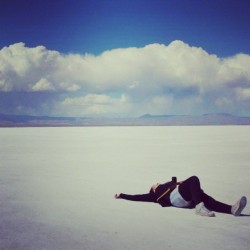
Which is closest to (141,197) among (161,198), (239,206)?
(161,198)

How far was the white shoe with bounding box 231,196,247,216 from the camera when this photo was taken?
19.3 ft

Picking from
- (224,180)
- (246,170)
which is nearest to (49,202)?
(224,180)

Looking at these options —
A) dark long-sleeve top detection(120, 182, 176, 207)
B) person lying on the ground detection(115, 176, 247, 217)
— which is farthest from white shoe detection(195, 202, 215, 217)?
dark long-sleeve top detection(120, 182, 176, 207)

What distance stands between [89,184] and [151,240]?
478cm

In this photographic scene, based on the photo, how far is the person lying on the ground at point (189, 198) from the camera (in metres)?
6.02

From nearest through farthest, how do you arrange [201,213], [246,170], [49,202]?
[201,213], [49,202], [246,170]

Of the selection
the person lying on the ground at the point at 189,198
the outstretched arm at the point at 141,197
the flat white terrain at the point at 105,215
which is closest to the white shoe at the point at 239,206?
the person lying on the ground at the point at 189,198

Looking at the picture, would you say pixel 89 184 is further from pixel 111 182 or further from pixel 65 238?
pixel 65 238

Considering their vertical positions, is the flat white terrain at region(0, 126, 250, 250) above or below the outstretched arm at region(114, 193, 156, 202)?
below

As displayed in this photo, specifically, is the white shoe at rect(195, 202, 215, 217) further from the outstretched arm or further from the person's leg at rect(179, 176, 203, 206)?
the outstretched arm

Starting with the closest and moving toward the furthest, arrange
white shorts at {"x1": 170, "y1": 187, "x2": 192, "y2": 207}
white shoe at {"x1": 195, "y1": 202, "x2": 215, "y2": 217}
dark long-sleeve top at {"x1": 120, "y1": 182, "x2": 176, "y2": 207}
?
1. white shoe at {"x1": 195, "y1": 202, "x2": 215, "y2": 217}
2. white shorts at {"x1": 170, "y1": 187, "x2": 192, "y2": 207}
3. dark long-sleeve top at {"x1": 120, "y1": 182, "x2": 176, "y2": 207}

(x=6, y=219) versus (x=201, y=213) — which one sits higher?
(x=201, y=213)

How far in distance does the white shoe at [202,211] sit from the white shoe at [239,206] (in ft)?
1.04

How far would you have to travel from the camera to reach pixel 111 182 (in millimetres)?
9852
